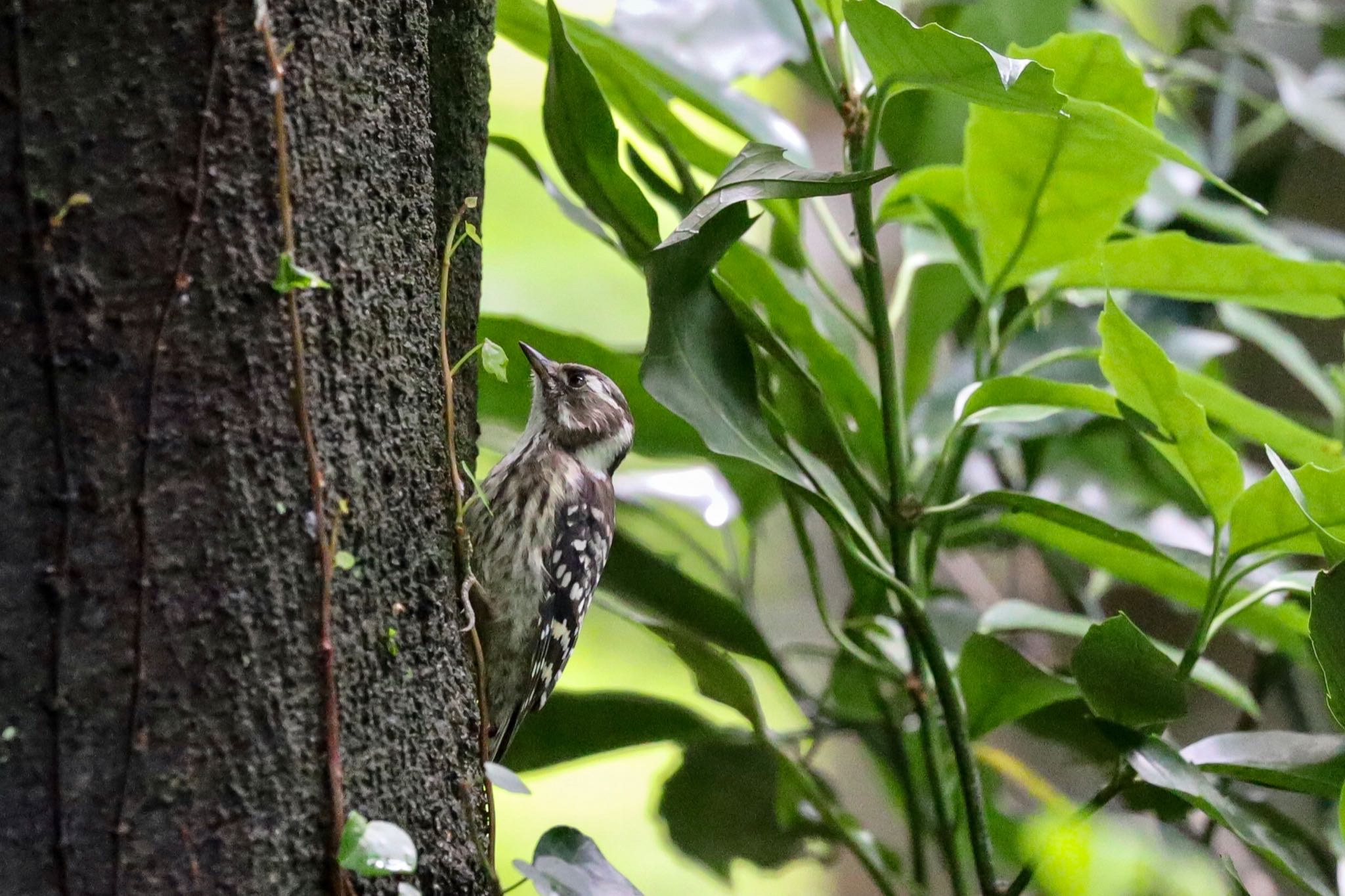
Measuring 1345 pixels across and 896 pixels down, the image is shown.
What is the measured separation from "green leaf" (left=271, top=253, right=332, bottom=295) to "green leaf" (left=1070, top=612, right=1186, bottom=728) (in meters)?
1.05

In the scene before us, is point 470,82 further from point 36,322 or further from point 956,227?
point 956,227

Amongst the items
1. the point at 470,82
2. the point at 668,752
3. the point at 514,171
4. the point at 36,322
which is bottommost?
the point at 668,752

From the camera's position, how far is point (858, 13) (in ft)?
4.35

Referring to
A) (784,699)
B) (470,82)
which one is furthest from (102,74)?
(784,699)

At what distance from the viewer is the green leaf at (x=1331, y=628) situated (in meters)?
1.39

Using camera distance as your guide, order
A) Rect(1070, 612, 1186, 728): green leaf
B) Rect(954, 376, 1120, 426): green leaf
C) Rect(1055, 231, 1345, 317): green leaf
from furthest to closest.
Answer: Rect(1055, 231, 1345, 317): green leaf < Rect(954, 376, 1120, 426): green leaf < Rect(1070, 612, 1186, 728): green leaf

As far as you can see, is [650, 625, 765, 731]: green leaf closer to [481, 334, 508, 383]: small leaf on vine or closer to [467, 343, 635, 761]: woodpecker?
[467, 343, 635, 761]: woodpecker

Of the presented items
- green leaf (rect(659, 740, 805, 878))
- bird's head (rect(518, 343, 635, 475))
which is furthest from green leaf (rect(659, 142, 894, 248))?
green leaf (rect(659, 740, 805, 878))

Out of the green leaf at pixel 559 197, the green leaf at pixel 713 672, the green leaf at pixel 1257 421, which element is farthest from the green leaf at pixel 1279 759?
the green leaf at pixel 559 197

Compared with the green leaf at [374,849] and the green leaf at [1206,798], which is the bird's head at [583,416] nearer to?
the green leaf at [1206,798]

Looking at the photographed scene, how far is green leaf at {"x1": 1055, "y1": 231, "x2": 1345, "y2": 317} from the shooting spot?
1751 mm

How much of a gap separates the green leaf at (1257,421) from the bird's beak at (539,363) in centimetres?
103

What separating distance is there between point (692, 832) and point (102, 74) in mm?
1912

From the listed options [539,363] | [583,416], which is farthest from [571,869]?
[583,416]
